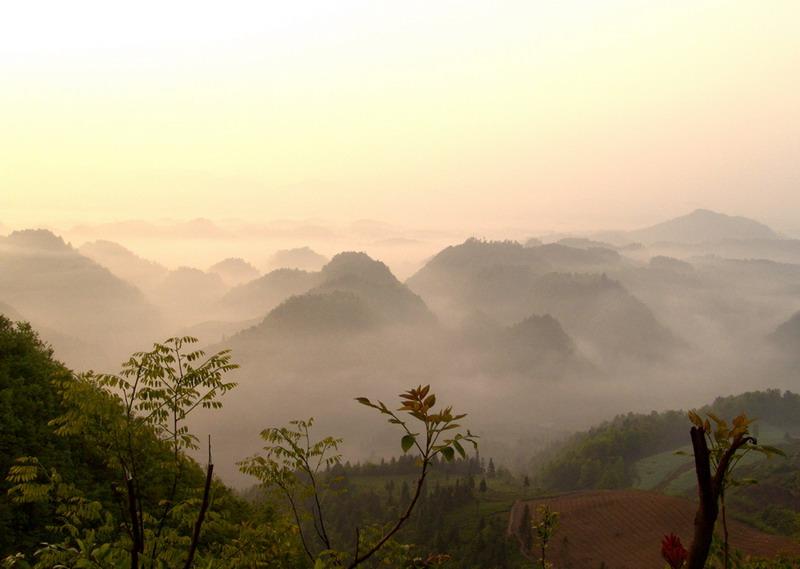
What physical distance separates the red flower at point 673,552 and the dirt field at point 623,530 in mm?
145318

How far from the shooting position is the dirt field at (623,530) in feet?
437

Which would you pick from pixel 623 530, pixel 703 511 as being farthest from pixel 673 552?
pixel 623 530

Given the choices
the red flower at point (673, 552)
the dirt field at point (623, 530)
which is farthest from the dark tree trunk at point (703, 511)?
the dirt field at point (623, 530)

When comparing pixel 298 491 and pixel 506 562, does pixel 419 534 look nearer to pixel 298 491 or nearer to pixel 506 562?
pixel 506 562

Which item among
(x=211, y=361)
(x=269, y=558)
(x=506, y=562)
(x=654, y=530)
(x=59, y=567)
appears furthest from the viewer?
(x=654, y=530)

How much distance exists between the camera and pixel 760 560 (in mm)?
17734

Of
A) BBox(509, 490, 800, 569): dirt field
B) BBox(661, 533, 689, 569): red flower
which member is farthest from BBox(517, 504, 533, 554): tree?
BBox(661, 533, 689, 569): red flower

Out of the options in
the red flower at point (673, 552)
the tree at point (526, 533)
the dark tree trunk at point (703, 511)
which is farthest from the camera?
the tree at point (526, 533)

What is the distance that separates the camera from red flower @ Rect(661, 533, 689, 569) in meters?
4.61

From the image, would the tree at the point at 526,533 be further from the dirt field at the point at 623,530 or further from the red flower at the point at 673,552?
the red flower at the point at 673,552

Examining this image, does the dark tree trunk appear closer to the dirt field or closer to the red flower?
the red flower

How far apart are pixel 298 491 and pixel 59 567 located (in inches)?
373

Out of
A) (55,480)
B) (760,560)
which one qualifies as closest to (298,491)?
(55,480)

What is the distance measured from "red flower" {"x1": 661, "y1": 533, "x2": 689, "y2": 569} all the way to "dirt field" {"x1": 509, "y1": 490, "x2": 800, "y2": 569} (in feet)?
477
